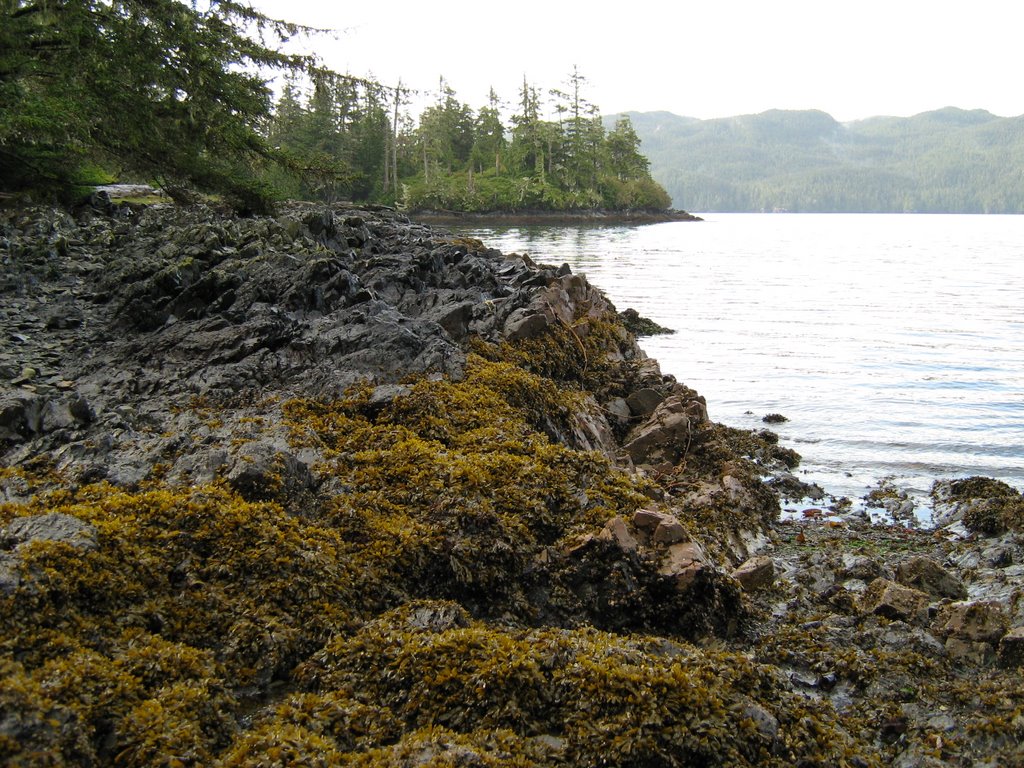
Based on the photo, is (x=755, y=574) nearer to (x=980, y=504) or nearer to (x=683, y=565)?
(x=683, y=565)

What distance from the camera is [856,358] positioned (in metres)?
19.3

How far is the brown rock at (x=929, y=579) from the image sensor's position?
267 inches

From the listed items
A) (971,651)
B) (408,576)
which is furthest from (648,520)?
(971,651)

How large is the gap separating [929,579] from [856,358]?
13.8 m

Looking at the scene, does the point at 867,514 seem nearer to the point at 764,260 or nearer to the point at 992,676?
the point at 992,676

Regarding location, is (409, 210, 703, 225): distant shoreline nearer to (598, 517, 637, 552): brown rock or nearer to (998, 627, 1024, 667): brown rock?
(598, 517, 637, 552): brown rock

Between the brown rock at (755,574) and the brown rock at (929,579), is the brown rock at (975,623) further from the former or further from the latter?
the brown rock at (755,574)

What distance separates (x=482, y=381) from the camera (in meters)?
8.23

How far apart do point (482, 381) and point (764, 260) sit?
47848 mm

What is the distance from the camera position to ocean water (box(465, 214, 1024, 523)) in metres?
12.0

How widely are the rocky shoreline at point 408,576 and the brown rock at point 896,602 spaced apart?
25mm

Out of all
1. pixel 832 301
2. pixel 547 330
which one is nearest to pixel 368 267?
pixel 547 330

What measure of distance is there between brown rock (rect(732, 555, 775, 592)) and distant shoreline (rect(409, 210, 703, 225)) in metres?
78.2

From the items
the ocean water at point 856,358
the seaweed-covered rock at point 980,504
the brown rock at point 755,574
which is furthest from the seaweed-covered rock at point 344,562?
the ocean water at point 856,358
